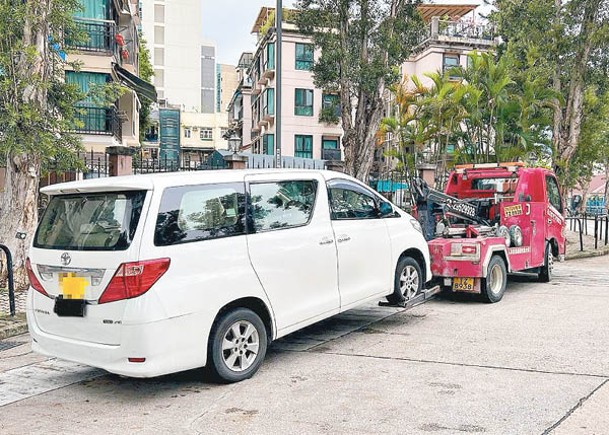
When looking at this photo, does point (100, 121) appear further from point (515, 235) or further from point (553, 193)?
point (515, 235)

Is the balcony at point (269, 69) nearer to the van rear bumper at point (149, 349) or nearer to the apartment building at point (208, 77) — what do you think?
the van rear bumper at point (149, 349)

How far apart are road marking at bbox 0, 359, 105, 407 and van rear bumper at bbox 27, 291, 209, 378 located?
612 millimetres

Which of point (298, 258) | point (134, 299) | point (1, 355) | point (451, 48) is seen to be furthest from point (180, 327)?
point (451, 48)

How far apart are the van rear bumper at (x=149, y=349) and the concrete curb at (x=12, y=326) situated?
274 cm

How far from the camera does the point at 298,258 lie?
20.4 ft

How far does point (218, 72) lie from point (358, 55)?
84.2 meters

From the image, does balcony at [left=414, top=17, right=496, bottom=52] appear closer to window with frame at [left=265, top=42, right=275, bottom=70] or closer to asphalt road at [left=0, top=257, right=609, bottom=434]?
window with frame at [left=265, top=42, right=275, bottom=70]

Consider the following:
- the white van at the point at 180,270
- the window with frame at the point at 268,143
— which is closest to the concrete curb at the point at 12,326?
the white van at the point at 180,270

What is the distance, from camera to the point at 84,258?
5.11m

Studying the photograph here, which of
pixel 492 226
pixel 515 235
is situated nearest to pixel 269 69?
pixel 492 226

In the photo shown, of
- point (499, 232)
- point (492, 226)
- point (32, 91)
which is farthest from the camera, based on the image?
point (492, 226)

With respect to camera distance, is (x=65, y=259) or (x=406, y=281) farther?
(x=406, y=281)

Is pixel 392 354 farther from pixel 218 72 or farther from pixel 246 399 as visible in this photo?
pixel 218 72

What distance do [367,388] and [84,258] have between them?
2.75m
